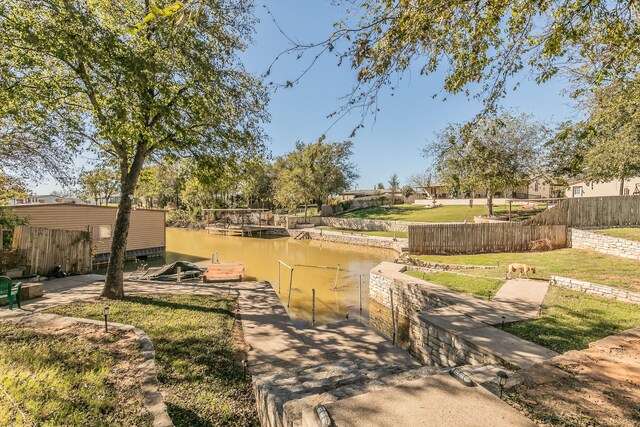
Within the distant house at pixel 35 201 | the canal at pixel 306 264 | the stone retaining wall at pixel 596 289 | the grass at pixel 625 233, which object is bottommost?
the canal at pixel 306 264

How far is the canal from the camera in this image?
36.4 feet

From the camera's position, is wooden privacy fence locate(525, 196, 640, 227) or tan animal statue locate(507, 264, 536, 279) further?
wooden privacy fence locate(525, 196, 640, 227)

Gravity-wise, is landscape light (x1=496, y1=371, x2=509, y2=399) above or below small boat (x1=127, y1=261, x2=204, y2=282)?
above

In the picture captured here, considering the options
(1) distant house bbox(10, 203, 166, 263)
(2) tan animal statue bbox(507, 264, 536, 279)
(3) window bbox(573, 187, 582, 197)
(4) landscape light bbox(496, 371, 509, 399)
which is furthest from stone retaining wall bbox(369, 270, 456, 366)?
(3) window bbox(573, 187, 582, 197)

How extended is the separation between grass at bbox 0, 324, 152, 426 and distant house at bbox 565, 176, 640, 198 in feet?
106

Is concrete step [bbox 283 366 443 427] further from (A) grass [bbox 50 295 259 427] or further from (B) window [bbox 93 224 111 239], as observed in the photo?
(B) window [bbox 93 224 111 239]

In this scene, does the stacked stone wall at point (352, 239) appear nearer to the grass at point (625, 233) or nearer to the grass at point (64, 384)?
the grass at point (625, 233)

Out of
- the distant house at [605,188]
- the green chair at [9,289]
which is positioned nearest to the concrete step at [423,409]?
the green chair at [9,289]

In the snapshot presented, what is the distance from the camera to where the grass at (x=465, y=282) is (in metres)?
9.05

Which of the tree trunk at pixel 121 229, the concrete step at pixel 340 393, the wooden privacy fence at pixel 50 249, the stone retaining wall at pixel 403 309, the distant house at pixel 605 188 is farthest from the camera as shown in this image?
the distant house at pixel 605 188

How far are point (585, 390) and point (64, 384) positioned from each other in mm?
6287

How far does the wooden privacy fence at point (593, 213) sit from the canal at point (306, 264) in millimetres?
9129

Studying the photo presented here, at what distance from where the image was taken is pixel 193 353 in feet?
17.5

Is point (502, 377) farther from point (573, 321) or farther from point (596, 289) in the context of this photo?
point (596, 289)
